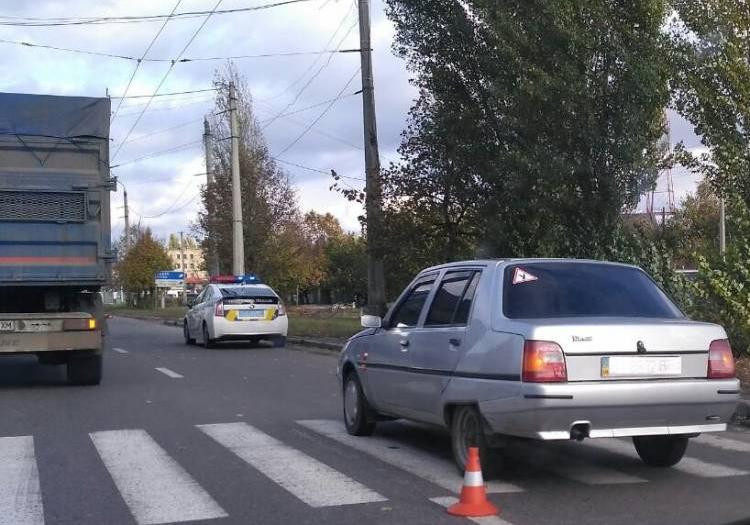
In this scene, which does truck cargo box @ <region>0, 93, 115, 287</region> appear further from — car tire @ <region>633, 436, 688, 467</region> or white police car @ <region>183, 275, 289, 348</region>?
white police car @ <region>183, 275, 289, 348</region>

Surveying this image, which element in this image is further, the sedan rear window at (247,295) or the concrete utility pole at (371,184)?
the sedan rear window at (247,295)

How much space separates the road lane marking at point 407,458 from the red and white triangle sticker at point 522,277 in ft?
4.93

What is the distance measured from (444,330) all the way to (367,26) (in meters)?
14.5

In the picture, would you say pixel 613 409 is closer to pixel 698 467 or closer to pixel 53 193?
pixel 698 467

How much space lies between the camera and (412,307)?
8.35m

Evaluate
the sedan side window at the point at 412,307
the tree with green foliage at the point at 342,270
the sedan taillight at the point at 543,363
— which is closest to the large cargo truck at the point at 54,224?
the sedan side window at the point at 412,307

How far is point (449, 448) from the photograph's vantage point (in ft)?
28.1

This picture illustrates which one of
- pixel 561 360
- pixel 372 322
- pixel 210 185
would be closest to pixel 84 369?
pixel 372 322

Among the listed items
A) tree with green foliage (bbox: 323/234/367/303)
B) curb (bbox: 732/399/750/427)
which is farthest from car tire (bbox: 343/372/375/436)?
tree with green foliage (bbox: 323/234/367/303)

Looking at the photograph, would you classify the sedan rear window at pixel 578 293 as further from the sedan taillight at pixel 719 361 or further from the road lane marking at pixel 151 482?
the road lane marking at pixel 151 482

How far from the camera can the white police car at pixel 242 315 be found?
21.8 metres

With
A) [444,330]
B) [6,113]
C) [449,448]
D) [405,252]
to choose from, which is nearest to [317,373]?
[405,252]

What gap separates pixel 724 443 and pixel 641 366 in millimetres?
2716

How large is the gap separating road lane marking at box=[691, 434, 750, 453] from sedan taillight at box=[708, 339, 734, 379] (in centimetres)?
180
